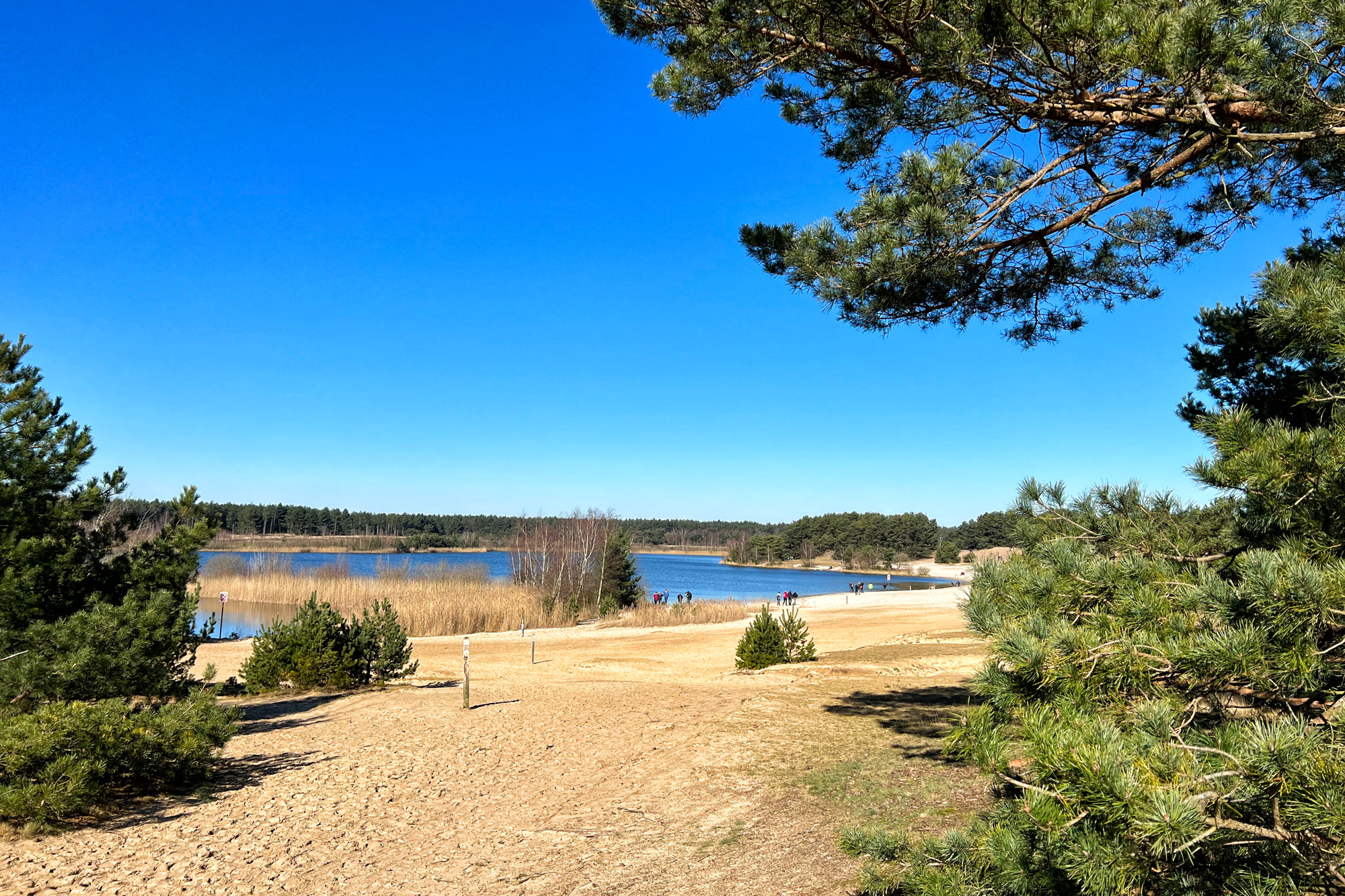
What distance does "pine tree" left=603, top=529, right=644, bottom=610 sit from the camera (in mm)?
34594

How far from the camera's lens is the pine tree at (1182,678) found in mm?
1912

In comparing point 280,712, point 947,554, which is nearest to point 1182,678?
point 280,712

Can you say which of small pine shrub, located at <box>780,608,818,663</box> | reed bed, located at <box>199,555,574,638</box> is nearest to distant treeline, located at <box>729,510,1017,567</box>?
reed bed, located at <box>199,555,574,638</box>

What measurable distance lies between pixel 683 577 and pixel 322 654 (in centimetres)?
6986

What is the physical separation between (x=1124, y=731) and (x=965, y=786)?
14.4 feet

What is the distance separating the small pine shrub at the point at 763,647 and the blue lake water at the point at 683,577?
20965mm

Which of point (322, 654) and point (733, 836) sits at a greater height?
point (322, 654)

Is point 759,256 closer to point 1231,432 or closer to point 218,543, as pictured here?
point 1231,432

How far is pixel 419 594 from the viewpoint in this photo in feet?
90.8

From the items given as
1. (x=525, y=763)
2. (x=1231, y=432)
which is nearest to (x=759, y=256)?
(x=1231, y=432)

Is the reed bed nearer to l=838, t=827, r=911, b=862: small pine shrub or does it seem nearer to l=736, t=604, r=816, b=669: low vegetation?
l=736, t=604, r=816, b=669: low vegetation

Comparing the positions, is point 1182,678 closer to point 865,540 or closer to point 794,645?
point 794,645

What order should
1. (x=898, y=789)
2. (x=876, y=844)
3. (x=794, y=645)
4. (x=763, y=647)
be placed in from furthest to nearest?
(x=794, y=645) < (x=763, y=647) < (x=898, y=789) < (x=876, y=844)

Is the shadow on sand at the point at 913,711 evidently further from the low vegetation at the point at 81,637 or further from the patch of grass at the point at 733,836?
the low vegetation at the point at 81,637
